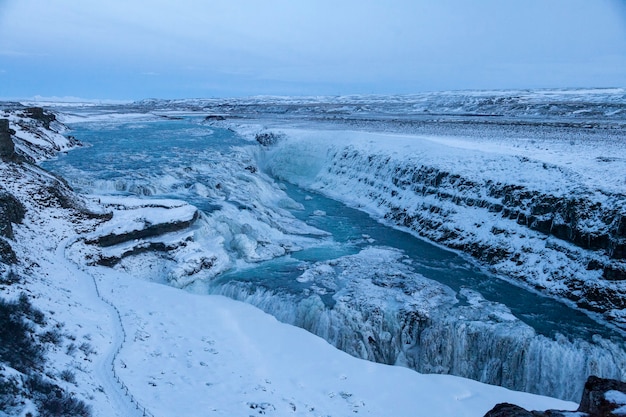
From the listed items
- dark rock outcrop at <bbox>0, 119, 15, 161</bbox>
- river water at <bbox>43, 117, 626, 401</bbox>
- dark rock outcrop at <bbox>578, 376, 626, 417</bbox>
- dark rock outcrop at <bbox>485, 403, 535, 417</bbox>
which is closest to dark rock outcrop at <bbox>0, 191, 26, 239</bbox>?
dark rock outcrop at <bbox>0, 119, 15, 161</bbox>

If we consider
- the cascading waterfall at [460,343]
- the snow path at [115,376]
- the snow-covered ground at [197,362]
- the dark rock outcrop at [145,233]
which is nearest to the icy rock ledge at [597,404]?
the snow-covered ground at [197,362]

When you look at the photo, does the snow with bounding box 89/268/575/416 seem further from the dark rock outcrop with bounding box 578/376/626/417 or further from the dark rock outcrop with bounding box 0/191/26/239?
the dark rock outcrop with bounding box 578/376/626/417

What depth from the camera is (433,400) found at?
11609 mm

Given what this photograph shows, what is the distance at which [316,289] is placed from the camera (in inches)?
696

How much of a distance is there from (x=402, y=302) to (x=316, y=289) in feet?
11.0

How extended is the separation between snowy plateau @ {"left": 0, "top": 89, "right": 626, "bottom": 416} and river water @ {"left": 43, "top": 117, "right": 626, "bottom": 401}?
0.24 feet

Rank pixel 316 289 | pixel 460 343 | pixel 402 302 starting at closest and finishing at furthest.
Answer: pixel 460 343 → pixel 402 302 → pixel 316 289

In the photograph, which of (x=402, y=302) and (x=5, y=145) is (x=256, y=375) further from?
(x=5, y=145)

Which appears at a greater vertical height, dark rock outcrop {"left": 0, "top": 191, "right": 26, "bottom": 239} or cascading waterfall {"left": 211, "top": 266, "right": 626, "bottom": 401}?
dark rock outcrop {"left": 0, "top": 191, "right": 26, "bottom": 239}

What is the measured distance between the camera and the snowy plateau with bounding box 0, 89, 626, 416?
35.3 feet

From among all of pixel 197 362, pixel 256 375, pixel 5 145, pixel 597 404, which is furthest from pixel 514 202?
pixel 5 145

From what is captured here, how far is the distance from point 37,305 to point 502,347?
1328 cm

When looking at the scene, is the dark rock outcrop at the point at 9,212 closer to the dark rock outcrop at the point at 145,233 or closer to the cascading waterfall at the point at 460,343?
the dark rock outcrop at the point at 145,233

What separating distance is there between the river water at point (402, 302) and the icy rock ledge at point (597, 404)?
24.7 ft
